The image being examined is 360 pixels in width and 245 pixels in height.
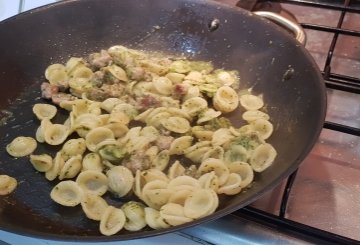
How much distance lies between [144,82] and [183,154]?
0.80 ft

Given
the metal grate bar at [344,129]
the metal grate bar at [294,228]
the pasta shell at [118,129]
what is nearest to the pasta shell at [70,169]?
the pasta shell at [118,129]

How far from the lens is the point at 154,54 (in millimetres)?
1090

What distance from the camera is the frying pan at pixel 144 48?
738 millimetres

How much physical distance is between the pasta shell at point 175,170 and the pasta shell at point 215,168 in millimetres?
37

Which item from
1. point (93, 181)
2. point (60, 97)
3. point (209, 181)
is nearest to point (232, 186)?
point (209, 181)

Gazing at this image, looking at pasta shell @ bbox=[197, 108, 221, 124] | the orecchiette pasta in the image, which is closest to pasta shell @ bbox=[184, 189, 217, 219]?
the orecchiette pasta

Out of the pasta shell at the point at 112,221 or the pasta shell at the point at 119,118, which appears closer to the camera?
the pasta shell at the point at 112,221

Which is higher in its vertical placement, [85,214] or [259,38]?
[259,38]

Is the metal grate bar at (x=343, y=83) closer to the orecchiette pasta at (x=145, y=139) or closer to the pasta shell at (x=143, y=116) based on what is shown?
the orecchiette pasta at (x=145, y=139)

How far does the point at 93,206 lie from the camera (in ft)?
2.35

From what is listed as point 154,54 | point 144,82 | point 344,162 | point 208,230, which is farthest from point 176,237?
point 154,54

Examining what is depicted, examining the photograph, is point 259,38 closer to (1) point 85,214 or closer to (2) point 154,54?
(2) point 154,54

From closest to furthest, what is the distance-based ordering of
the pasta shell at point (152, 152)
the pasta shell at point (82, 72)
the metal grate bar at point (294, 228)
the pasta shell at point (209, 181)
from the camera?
the metal grate bar at point (294, 228), the pasta shell at point (209, 181), the pasta shell at point (152, 152), the pasta shell at point (82, 72)

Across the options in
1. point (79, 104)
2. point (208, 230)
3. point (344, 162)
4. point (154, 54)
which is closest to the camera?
point (208, 230)
